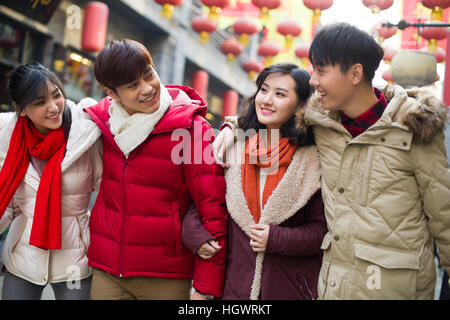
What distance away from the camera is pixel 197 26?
29.4 feet

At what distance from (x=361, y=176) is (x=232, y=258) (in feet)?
2.76

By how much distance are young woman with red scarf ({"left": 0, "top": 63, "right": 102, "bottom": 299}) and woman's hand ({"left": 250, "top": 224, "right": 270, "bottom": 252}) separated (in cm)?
113

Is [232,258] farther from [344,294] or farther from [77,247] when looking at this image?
[77,247]

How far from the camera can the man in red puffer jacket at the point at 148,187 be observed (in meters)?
2.46

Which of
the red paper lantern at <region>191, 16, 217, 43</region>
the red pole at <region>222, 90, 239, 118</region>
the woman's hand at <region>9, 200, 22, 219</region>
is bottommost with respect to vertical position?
the woman's hand at <region>9, 200, 22, 219</region>

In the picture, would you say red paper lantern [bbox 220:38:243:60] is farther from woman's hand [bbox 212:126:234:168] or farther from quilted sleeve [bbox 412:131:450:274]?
quilted sleeve [bbox 412:131:450:274]

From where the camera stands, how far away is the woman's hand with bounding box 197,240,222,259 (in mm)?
2379

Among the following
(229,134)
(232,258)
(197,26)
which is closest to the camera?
(232,258)

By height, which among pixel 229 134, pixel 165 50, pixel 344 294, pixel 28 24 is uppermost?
pixel 165 50

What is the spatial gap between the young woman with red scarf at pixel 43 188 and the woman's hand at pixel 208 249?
0.82m

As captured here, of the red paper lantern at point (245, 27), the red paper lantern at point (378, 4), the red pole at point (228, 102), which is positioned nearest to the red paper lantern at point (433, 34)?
the red paper lantern at point (378, 4)

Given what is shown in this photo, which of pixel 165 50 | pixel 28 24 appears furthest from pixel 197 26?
pixel 28 24

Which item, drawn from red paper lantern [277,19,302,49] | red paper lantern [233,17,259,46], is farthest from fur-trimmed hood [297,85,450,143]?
red paper lantern [233,17,259,46]

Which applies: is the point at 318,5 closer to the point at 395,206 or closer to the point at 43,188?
the point at 395,206
